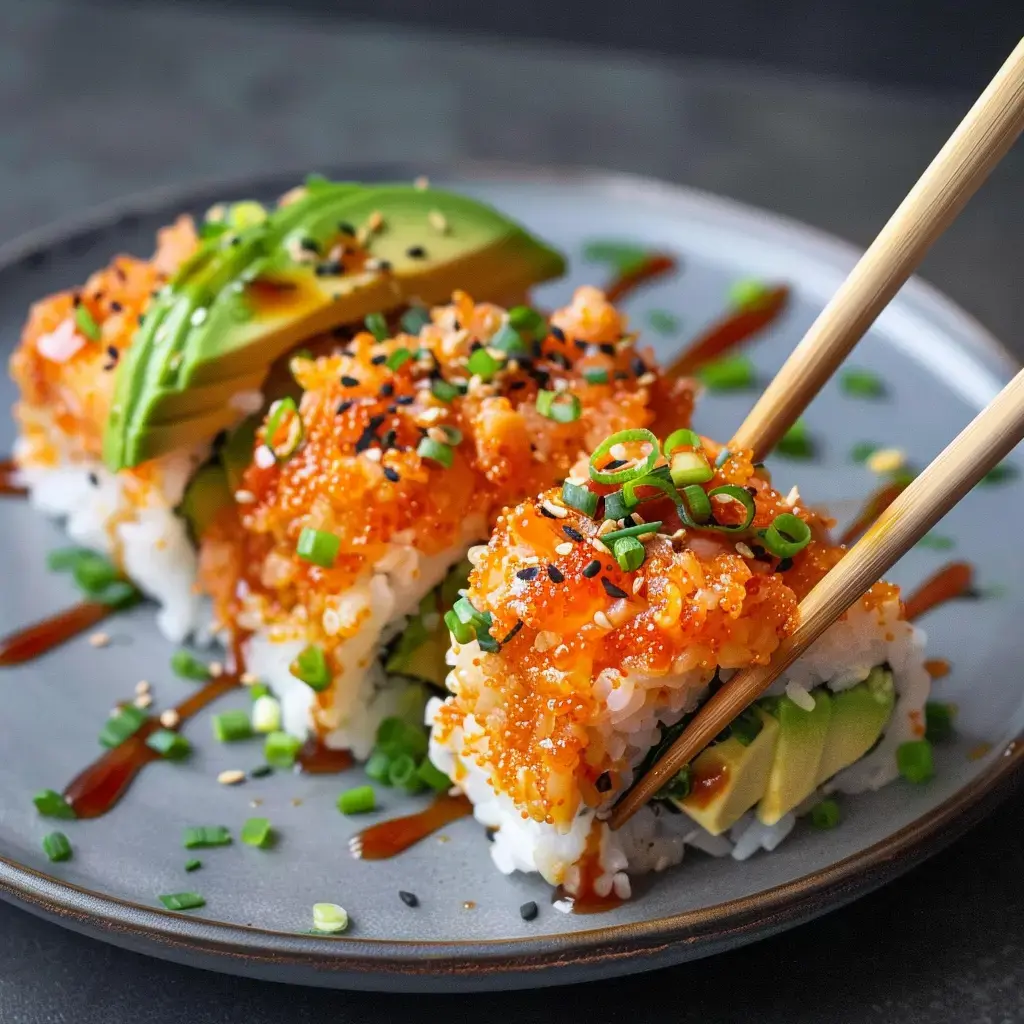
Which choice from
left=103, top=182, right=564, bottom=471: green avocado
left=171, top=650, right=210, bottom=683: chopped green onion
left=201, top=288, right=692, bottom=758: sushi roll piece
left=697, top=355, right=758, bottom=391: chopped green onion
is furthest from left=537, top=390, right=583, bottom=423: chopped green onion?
left=697, top=355, right=758, bottom=391: chopped green onion

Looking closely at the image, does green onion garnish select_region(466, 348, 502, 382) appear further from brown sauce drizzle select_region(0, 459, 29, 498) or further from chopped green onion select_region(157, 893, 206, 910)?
brown sauce drizzle select_region(0, 459, 29, 498)

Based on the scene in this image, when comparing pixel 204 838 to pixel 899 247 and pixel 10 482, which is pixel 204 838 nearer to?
pixel 10 482

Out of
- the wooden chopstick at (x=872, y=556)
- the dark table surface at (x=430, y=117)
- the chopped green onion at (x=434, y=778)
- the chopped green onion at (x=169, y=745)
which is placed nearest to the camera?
the wooden chopstick at (x=872, y=556)

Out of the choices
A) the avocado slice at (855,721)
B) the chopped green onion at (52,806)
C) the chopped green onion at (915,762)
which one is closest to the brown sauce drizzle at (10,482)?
the chopped green onion at (52,806)

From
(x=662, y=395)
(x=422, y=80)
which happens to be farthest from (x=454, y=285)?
(x=422, y=80)

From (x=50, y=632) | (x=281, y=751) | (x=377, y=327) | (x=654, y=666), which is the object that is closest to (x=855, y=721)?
(x=654, y=666)

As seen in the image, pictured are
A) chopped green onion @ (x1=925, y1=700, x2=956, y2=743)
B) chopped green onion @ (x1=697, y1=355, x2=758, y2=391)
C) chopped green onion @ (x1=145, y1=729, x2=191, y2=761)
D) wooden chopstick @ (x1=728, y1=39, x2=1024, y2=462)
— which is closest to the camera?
wooden chopstick @ (x1=728, y1=39, x2=1024, y2=462)

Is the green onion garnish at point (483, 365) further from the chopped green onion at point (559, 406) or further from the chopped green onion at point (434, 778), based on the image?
the chopped green onion at point (434, 778)
